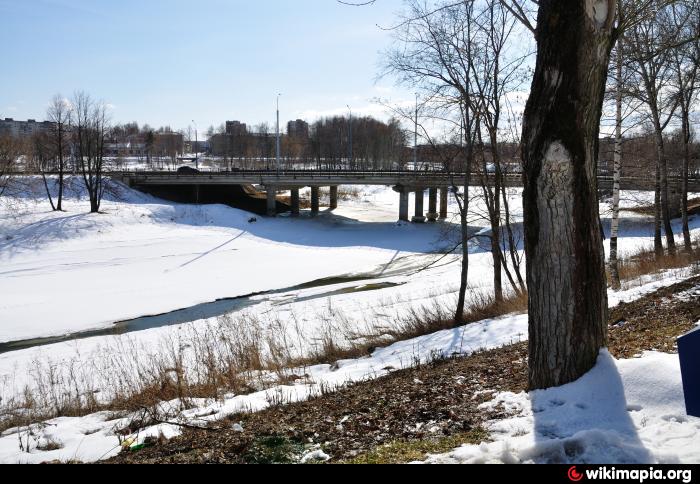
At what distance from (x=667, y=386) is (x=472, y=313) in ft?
33.0

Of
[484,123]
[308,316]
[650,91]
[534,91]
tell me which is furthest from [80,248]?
[534,91]

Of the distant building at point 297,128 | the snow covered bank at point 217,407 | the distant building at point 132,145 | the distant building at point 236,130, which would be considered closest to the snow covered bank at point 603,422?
the snow covered bank at point 217,407

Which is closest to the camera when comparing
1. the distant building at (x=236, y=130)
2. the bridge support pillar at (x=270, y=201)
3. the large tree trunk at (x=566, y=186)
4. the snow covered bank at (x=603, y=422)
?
the snow covered bank at (x=603, y=422)

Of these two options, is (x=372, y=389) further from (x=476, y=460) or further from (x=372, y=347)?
(x=372, y=347)

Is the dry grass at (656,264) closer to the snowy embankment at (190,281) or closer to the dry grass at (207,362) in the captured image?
the dry grass at (207,362)

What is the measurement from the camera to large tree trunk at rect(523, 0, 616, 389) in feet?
14.3

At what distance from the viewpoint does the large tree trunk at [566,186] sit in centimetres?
434

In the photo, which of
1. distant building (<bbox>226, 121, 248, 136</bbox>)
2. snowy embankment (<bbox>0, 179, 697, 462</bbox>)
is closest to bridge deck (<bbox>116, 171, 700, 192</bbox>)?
snowy embankment (<bbox>0, 179, 697, 462</bbox>)

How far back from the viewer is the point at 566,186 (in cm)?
444

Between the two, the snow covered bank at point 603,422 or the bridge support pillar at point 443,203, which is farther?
the bridge support pillar at point 443,203

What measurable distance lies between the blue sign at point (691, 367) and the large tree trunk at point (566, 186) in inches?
44.9

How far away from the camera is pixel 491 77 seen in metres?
15.0

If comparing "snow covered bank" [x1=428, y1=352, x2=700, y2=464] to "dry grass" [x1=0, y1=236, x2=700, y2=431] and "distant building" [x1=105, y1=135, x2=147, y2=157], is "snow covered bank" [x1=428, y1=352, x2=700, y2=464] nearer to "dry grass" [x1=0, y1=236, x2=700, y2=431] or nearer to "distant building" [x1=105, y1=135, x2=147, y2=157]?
"dry grass" [x1=0, y1=236, x2=700, y2=431]

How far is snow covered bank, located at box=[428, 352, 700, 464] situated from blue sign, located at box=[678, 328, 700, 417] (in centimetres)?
17
